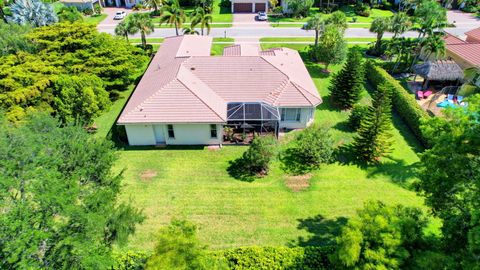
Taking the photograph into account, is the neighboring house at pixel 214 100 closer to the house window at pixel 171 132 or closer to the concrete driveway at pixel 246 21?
the house window at pixel 171 132

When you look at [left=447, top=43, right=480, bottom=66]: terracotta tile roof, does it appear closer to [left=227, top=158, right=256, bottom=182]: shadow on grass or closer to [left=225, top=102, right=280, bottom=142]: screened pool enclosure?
[left=225, top=102, right=280, bottom=142]: screened pool enclosure

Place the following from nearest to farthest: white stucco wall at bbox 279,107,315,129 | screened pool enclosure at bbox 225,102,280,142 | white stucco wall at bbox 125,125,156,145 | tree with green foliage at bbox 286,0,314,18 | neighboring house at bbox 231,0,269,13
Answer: white stucco wall at bbox 125,125,156,145
screened pool enclosure at bbox 225,102,280,142
white stucco wall at bbox 279,107,315,129
tree with green foliage at bbox 286,0,314,18
neighboring house at bbox 231,0,269,13

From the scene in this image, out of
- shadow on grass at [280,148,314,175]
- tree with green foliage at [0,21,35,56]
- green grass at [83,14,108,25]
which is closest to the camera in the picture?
shadow on grass at [280,148,314,175]

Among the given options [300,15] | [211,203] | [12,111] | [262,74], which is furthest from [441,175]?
[300,15]

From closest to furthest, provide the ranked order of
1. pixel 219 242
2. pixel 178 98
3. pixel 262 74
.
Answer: pixel 219 242 → pixel 178 98 → pixel 262 74

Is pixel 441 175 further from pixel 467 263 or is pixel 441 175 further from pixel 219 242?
pixel 219 242

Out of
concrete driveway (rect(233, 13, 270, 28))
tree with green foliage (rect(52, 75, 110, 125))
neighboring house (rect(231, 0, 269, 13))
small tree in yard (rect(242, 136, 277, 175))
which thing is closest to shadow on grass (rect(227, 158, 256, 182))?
small tree in yard (rect(242, 136, 277, 175))

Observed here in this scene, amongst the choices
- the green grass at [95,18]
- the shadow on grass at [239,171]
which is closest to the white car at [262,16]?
the green grass at [95,18]

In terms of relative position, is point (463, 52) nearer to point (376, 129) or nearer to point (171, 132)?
point (376, 129)
